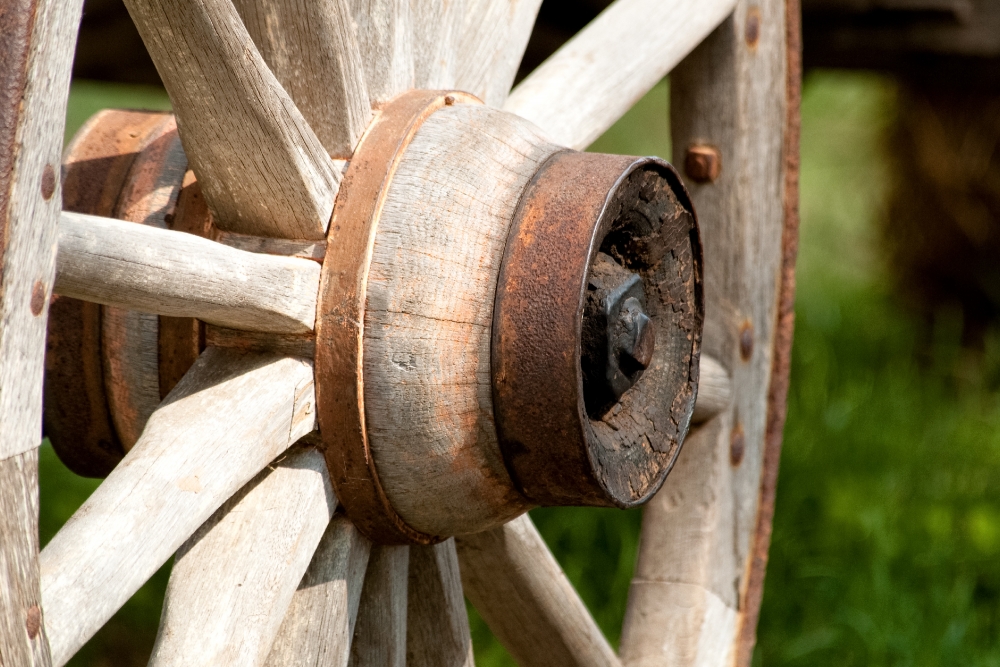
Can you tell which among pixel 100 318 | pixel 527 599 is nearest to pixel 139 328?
pixel 100 318

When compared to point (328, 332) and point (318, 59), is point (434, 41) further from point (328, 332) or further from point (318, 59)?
point (328, 332)

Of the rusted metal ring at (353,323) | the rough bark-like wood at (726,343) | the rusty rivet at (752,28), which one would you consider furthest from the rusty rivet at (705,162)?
the rusted metal ring at (353,323)

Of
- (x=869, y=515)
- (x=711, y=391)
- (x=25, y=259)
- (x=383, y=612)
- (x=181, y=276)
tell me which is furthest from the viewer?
(x=869, y=515)

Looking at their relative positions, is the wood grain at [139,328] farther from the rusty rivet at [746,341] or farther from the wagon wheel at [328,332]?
the rusty rivet at [746,341]

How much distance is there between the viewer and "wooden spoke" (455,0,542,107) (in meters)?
1.10

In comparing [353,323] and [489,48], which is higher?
[489,48]

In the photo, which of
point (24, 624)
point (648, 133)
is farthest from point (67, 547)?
point (648, 133)

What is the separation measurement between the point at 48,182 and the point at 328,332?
0.90ft

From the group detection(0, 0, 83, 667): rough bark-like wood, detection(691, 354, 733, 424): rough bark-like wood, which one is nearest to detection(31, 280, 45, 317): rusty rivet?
detection(0, 0, 83, 667): rough bark-like wood

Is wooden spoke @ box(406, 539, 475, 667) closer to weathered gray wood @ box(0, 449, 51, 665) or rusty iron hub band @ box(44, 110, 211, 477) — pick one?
rusty iron hub band @ box(44, 110, 211, 477)

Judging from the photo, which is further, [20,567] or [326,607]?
[326,607]

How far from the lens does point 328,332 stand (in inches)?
33.4

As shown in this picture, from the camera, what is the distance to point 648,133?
5301mm

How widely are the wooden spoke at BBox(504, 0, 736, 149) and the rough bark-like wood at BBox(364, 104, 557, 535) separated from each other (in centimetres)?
25
